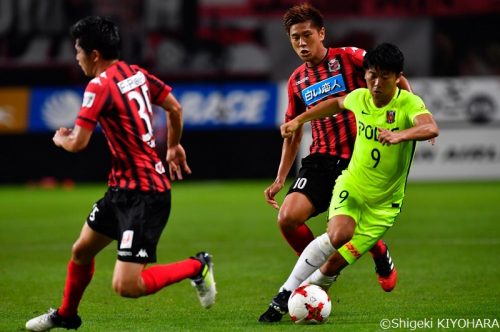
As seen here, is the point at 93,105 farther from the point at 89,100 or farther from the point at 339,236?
the point at 339,236

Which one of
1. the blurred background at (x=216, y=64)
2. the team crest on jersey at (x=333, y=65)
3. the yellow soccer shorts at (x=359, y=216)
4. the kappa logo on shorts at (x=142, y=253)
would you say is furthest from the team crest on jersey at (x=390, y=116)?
the blurred background at (x=216, y=64)

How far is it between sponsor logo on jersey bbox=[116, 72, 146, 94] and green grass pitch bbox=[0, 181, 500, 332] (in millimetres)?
1470

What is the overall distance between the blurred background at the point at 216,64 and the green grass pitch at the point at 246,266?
110 inches

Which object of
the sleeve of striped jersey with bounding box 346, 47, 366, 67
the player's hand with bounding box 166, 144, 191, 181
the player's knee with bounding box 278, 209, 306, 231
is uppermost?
the sleeve of striped jersey with bounding box 346, 47, 366, 67

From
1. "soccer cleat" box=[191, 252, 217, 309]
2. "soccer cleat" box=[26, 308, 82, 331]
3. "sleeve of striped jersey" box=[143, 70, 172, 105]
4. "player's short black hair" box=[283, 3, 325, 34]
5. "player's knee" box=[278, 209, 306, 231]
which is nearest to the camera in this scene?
"soccer cleat" box=[26, 308, 82, 331]

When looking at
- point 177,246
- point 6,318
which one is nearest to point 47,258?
point 177,246

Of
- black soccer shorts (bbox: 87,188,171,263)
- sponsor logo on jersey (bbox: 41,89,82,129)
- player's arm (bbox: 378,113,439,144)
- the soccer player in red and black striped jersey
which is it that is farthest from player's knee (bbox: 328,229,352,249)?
sponsor logo on jersey (bbox: 41,89,82,129)

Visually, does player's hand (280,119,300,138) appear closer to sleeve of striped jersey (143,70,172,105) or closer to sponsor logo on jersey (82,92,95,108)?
sleeve of striped jersey (143,70,172,105)

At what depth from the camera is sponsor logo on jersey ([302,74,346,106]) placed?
7.48 m

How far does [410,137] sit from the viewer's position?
20.5 feet

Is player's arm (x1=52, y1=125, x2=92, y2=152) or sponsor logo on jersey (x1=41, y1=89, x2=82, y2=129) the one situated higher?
player's arm (x1=52, y1=125, x2=92, y2=152)

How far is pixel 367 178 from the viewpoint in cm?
685

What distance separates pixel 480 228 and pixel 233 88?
8712 millimetres

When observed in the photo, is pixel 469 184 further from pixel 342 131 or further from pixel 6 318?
pixel 6 318
